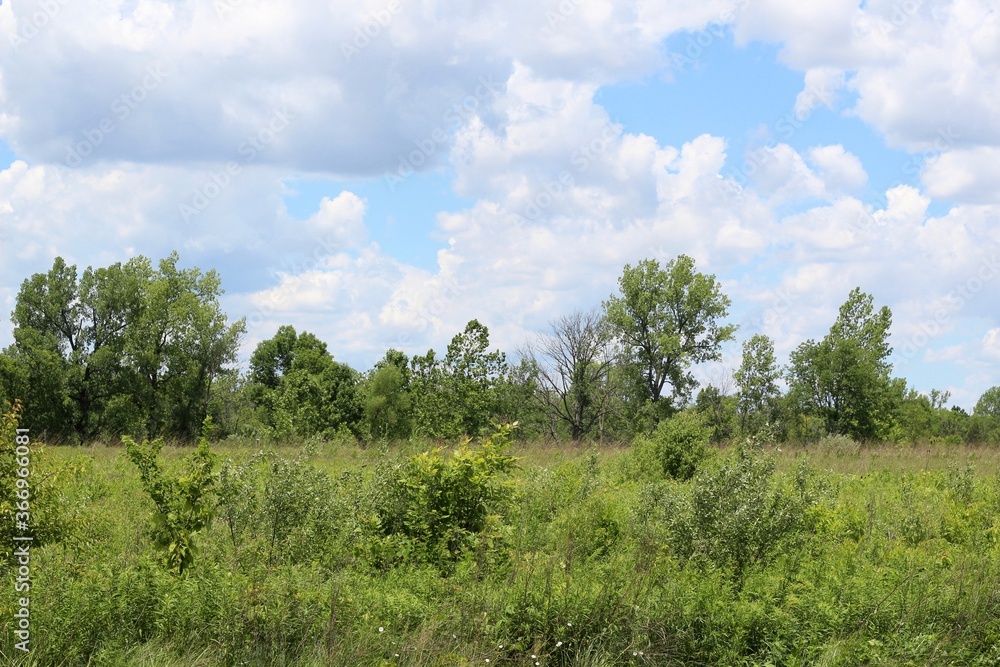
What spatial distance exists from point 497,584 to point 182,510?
313 cm

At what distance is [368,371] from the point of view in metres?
54.9

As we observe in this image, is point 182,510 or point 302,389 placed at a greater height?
point 302,389

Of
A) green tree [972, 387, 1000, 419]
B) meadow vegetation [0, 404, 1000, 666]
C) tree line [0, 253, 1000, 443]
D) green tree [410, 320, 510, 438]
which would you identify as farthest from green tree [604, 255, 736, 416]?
green tree [972, 387, 1000, 419]

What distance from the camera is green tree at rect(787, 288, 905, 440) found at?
196ft

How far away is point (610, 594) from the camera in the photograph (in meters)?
7.40

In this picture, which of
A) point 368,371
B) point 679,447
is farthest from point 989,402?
point 679,447

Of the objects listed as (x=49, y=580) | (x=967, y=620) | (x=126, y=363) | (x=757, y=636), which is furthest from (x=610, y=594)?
(x=126, y=363)

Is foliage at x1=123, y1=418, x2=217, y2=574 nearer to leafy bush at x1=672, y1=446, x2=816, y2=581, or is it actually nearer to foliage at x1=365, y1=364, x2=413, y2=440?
leafy bush at x1=672, y1=446, x2=816, y2=581

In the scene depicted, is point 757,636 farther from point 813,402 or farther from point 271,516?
point 813,402

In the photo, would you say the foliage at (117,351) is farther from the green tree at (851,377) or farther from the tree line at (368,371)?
the green tree at (851,377)

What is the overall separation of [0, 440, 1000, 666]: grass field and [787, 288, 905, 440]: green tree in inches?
2066

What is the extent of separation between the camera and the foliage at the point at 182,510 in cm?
781

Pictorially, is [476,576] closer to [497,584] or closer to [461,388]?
[497,584]

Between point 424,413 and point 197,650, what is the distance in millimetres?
27281
